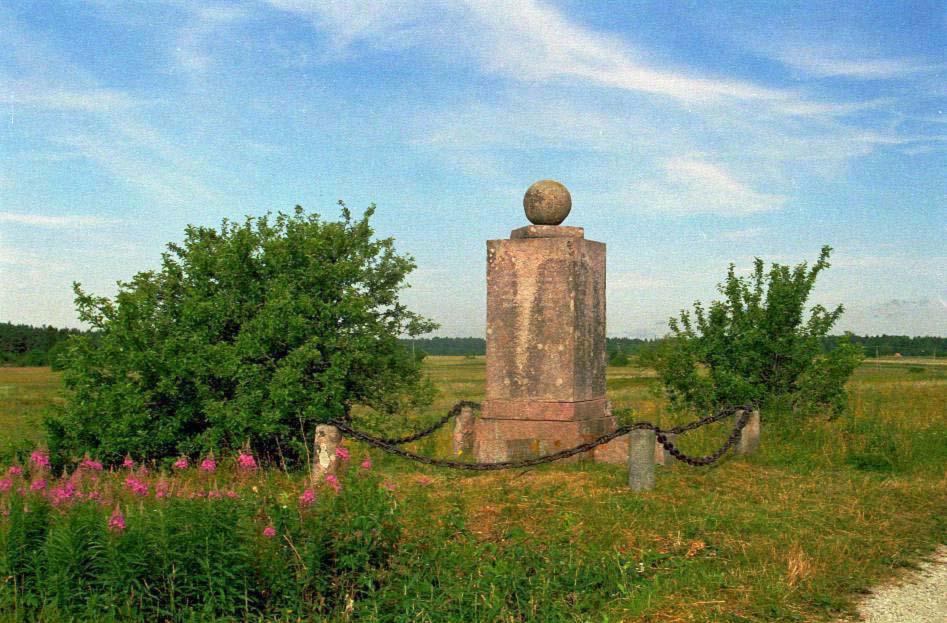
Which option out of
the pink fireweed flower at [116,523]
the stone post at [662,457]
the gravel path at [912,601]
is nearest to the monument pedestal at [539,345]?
the stone post at [662,457]

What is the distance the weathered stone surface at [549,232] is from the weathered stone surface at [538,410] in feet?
7.27

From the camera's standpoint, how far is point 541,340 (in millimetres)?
10320

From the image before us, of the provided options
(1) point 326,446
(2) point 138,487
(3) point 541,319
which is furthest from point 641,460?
(2) point 138,487

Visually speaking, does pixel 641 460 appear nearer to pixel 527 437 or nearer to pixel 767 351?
pixel 527 437

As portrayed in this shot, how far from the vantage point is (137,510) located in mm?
6035

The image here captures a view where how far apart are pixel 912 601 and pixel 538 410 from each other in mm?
5239

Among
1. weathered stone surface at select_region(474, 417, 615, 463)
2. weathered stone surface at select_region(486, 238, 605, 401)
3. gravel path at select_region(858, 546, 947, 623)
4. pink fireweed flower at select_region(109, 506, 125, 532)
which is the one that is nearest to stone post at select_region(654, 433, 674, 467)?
weathered stone surface at select_region(474, 417, 615, 463)

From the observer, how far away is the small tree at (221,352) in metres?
10.8

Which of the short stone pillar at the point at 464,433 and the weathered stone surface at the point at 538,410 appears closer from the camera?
the weathered stone surface at the point at 538,410

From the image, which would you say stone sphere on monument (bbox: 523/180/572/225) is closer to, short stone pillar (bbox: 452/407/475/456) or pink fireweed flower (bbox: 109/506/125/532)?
short stone pillar (bbox: 452/407/475/456)

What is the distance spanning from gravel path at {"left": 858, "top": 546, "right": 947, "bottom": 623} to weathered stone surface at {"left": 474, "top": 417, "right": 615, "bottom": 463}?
14.7 ft

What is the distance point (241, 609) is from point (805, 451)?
888cm

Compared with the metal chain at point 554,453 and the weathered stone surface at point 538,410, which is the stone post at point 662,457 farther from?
the weathered stone surface at point 538,410

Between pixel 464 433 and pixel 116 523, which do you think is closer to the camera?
pixel 116 523
